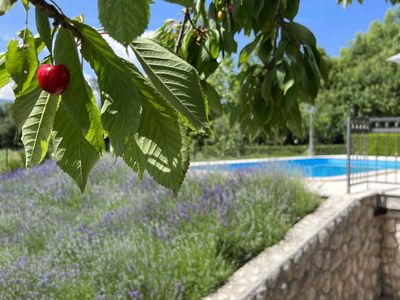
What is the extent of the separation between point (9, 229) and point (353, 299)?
378cm

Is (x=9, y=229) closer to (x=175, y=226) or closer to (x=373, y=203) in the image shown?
(x=175, y=226)

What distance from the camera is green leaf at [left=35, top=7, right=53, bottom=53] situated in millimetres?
416

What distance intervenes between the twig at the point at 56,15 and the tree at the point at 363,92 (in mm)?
20871

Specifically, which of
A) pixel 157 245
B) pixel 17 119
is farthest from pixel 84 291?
pixel 17 119

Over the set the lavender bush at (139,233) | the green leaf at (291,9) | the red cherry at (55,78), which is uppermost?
the green leaf at (291,9)

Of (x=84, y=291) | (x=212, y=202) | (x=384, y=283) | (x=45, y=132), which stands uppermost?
(x=45, y=132)

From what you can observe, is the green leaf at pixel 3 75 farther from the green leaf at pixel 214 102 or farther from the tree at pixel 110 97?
the green leaf at pixel 214 102

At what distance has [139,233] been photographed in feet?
11.5

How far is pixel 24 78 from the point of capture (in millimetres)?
451

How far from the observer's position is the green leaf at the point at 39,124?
451 mm

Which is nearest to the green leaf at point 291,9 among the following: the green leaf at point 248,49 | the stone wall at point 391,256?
the green leaf at point 248,49

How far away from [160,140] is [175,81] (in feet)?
0.23

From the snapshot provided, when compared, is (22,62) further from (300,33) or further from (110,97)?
(300,33)

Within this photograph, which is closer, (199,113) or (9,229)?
(199,113)
